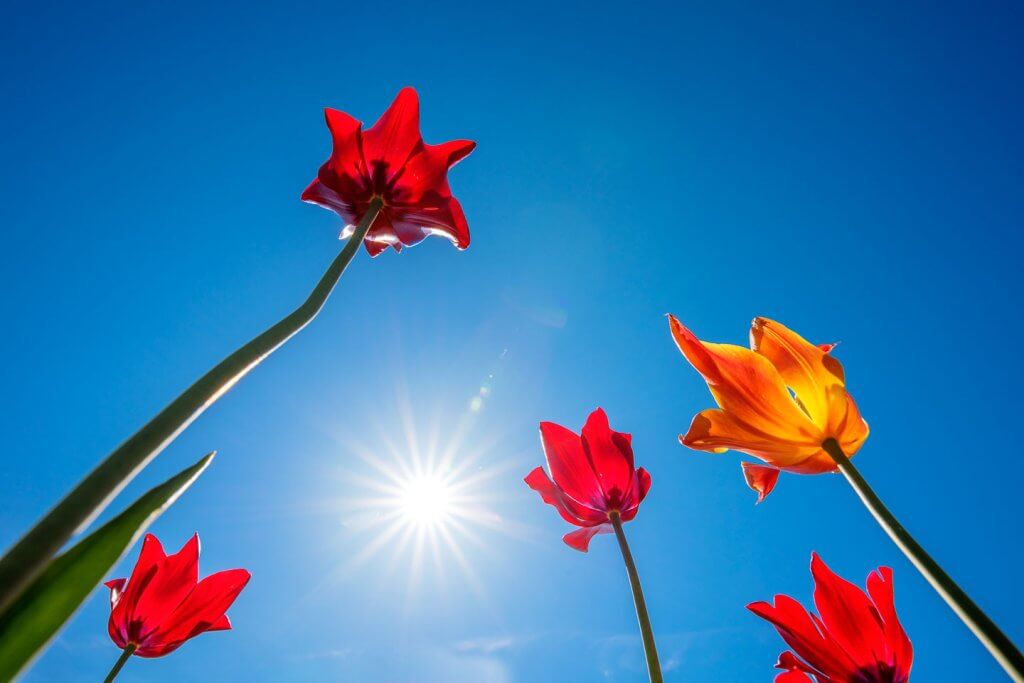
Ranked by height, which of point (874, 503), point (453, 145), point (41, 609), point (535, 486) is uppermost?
point (453, 145)

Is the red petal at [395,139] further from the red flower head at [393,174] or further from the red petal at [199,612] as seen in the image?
the red petal at [199,612]

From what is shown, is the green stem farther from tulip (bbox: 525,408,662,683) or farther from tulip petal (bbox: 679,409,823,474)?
tulip (bbox: 525,408,662,683)

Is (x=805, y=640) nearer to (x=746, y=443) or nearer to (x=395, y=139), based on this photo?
(x=746, y=443)

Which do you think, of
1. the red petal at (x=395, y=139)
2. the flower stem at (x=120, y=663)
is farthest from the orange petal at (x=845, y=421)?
the flower stem at (x=120, y=663)

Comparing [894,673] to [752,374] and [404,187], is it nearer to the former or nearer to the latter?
[752,374]

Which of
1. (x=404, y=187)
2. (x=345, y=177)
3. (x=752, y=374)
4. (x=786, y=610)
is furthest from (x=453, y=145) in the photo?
(x=786, y=610)

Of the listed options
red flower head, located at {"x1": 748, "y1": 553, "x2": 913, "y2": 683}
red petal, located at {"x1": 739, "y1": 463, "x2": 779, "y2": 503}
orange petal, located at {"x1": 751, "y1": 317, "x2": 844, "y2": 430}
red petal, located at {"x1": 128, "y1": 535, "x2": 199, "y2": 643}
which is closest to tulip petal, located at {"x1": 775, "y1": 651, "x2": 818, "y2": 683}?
red flower head, located at {"x1": 748, "y1": 553, "x2": 913, "y2": 683}

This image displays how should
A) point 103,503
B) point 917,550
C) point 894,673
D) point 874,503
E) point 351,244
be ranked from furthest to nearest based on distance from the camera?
point 894,673, point 351,244, point 874,503, point 917,550, point 103,503
